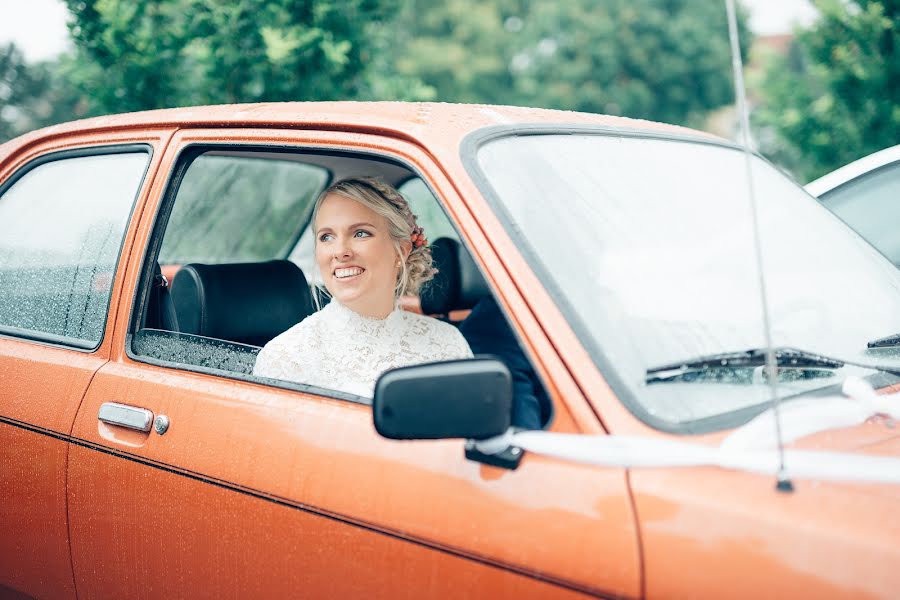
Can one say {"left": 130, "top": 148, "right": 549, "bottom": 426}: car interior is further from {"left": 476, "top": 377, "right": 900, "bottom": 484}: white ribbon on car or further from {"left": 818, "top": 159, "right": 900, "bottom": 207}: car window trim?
{"left": 818, "top": 159, "right": 900, "bottom": 207}: car window trim

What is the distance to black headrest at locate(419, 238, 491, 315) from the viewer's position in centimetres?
362

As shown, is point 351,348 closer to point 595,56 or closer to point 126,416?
point 126,416

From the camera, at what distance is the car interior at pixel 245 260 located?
238 cm

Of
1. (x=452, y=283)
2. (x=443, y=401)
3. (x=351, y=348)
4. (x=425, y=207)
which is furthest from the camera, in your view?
(x=425, y=207)

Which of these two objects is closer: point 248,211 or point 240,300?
point 240,300

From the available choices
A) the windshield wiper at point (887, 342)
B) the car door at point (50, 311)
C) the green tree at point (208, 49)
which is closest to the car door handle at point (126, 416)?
the car door at point (50, 311)

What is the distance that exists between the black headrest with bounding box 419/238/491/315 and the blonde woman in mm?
665

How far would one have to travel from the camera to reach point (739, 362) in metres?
1.72

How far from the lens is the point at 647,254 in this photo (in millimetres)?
1895

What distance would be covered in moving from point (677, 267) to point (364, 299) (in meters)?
1.12

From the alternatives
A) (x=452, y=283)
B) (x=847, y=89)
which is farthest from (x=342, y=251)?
(x=847, y=89)

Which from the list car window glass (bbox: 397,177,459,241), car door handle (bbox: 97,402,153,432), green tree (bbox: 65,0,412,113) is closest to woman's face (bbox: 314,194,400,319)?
car door handle (bbox: 97,402,153,432)

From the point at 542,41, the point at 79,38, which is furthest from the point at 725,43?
the point at 79,38

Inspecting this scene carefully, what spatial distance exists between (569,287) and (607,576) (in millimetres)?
568
